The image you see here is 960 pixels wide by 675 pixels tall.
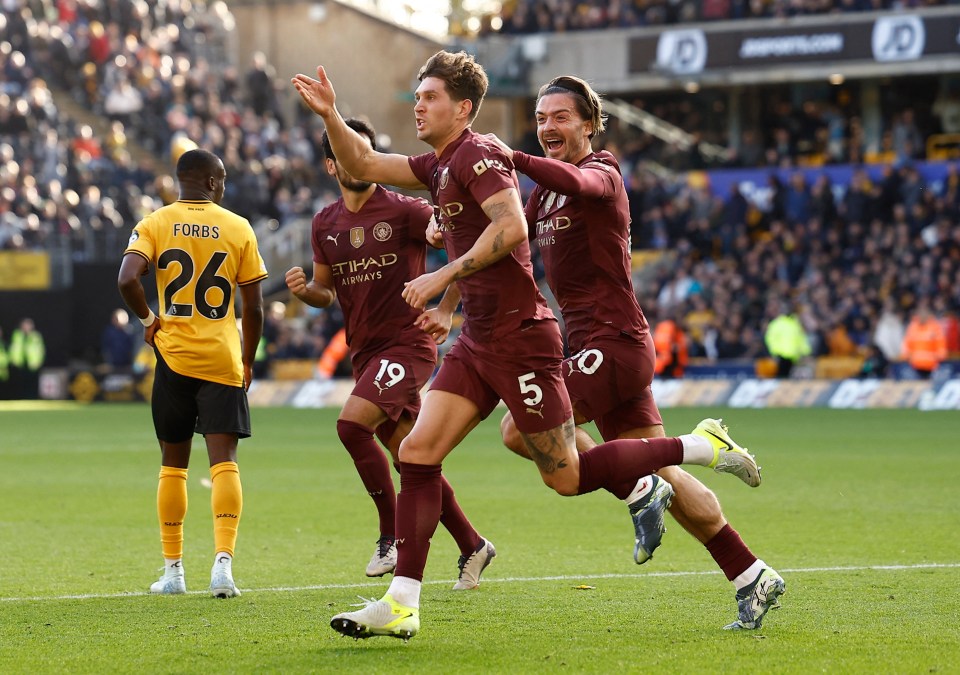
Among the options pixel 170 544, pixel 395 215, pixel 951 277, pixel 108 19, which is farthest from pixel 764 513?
pixel 108 19

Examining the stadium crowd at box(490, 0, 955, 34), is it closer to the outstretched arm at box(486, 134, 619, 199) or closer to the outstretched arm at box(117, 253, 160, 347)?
the outstretched arm at box(117, 253, 160, 347)

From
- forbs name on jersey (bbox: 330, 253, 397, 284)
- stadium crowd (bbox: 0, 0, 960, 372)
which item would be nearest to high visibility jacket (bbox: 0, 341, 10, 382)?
stadium crowd (bbox: 0, 0, 960, 372)

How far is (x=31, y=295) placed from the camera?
31609mm

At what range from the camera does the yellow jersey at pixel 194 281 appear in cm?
792

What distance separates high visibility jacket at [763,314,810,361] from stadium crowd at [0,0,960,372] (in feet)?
2.69

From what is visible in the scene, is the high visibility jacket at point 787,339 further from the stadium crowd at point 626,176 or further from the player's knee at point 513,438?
the player's knee at point 513,438

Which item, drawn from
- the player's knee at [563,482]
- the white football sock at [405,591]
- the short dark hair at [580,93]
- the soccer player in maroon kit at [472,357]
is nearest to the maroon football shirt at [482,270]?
the soccer player in maroon kit at [472,357]

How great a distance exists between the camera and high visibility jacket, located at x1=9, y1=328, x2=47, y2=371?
3095 cm

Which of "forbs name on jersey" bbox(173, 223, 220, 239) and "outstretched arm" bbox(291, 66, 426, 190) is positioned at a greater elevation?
"outstretched arm" bbox(291, 66, 426, 190)

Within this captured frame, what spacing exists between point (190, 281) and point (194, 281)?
2 centimetres

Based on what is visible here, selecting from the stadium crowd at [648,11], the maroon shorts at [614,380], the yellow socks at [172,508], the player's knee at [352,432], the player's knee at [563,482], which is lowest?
the yellow socks at [172,508]

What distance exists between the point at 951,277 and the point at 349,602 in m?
21.4

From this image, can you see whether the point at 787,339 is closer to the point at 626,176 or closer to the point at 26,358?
the point at 626,176

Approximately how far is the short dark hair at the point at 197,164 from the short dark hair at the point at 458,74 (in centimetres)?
194
